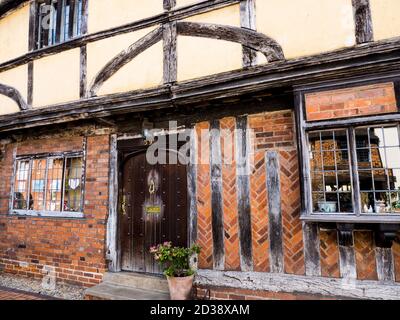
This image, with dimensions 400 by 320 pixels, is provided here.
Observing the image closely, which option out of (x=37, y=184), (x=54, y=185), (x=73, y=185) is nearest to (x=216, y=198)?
(x=73, y=185)

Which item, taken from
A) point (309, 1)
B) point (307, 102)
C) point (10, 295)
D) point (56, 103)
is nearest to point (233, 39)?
point (309, 1)

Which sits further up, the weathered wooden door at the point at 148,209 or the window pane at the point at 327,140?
the window pane at the point at 327,140

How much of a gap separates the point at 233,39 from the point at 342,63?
58.3 inches

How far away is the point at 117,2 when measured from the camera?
5180 millimetres

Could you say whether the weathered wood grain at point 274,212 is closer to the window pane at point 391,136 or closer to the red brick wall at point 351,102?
the red brick wall at point 351,102

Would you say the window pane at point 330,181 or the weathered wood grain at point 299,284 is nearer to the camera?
the weathered wood grain at point 299,284

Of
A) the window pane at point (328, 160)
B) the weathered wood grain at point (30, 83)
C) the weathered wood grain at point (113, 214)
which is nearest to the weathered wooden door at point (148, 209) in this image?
the weathered wood grain at point (113, 214)

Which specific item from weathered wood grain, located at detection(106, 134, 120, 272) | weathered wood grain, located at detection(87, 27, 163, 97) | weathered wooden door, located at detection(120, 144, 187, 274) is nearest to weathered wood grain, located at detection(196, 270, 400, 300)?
weathered wooden door, located at detection(120, 144, 187, 274)

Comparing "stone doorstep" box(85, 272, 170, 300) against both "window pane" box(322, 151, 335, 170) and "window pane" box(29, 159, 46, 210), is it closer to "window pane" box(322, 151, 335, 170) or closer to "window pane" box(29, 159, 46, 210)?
"window pane" box(29, 159, 46, 210)

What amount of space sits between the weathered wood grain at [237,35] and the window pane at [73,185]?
3247mm

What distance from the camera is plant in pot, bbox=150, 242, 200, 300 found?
410 cm

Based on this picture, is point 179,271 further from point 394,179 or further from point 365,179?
point 394,179

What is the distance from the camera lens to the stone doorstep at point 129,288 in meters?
4.54

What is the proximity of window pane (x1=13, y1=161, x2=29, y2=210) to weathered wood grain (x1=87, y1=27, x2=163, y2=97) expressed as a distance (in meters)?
Result: 2.67
